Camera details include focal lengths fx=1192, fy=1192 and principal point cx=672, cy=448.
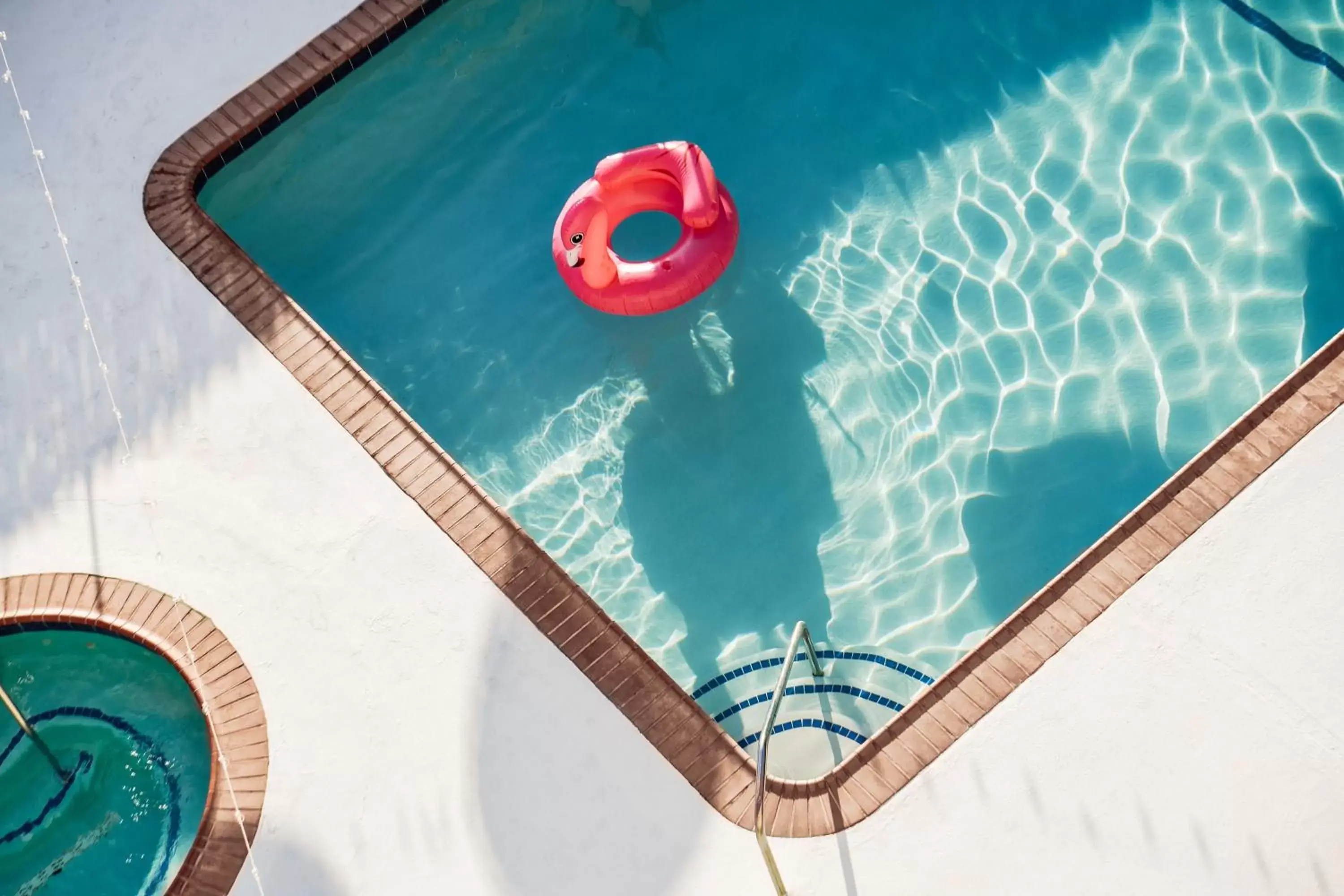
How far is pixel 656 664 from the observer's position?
4.73 m

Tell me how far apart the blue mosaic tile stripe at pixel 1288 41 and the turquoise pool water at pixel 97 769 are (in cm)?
618

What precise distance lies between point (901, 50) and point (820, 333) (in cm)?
176

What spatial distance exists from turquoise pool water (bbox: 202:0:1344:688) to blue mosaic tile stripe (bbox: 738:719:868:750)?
0.35m

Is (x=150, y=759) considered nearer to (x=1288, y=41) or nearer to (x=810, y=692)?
(x=810, y=692)

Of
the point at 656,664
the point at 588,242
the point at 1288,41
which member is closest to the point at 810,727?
the point at 656,664

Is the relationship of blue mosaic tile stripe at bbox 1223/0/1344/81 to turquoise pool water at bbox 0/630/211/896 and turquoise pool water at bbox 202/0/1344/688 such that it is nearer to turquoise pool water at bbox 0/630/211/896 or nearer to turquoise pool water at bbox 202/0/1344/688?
turquoise pool water at bbox 202/0/1344/688

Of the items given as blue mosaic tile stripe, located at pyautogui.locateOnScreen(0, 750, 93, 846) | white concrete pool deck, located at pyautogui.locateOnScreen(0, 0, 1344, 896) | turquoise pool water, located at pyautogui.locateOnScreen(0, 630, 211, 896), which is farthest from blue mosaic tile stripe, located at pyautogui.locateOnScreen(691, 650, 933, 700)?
blue mosaic tile stripe, located at pyautogui.locateOnScreen(0, 750, 93, 846)

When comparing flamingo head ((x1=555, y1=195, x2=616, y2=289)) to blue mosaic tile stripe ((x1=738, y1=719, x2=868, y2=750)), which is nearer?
blue mosaic tile stripe ((x1=738, y1=719, x2=868, y2=750))

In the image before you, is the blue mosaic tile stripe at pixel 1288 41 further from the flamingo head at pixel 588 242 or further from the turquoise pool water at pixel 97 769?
the turquoise pool water at pixel 97 769

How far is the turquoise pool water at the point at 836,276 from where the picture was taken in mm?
5355

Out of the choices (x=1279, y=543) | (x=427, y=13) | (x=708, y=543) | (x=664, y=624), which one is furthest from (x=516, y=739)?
(x=427, y=13)

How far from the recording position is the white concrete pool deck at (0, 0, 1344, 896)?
4.30 meters

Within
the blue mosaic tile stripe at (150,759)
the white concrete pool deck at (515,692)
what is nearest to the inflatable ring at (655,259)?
the white concrete pool deck at (515,692)

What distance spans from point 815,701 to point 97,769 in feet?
9.86
